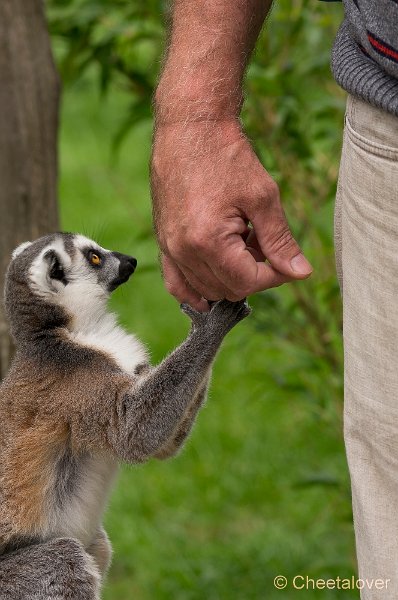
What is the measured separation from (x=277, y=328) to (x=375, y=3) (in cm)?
234

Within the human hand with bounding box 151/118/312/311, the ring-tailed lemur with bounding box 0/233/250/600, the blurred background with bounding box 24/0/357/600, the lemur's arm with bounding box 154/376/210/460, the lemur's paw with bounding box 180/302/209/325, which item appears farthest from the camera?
the blurred background with bounding box 24/0/357/600

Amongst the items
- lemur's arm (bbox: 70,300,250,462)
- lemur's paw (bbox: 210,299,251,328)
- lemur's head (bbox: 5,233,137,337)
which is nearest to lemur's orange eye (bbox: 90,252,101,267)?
lemur's head (bbox: 5,233,137,337)

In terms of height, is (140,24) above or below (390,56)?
below

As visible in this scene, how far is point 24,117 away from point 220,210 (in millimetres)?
1609

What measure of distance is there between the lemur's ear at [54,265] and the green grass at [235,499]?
0.60m

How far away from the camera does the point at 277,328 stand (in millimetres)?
4062

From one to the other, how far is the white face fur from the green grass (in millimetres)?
537

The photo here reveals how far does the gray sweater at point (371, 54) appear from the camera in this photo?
179cm

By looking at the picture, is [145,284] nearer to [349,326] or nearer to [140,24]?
[140,24]

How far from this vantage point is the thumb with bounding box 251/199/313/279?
2.12 meters

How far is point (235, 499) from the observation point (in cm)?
520

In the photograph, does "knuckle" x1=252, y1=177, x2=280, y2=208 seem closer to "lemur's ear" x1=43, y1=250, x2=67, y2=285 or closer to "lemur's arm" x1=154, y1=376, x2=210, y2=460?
"lemur's arm" x1=154, y1=376, x2=210, y2=460

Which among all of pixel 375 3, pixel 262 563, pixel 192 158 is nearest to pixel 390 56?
pixel 375 3

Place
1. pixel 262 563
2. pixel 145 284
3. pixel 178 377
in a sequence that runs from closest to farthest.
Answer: pixel 178 377
pixel 262 563
pixel 145 284
